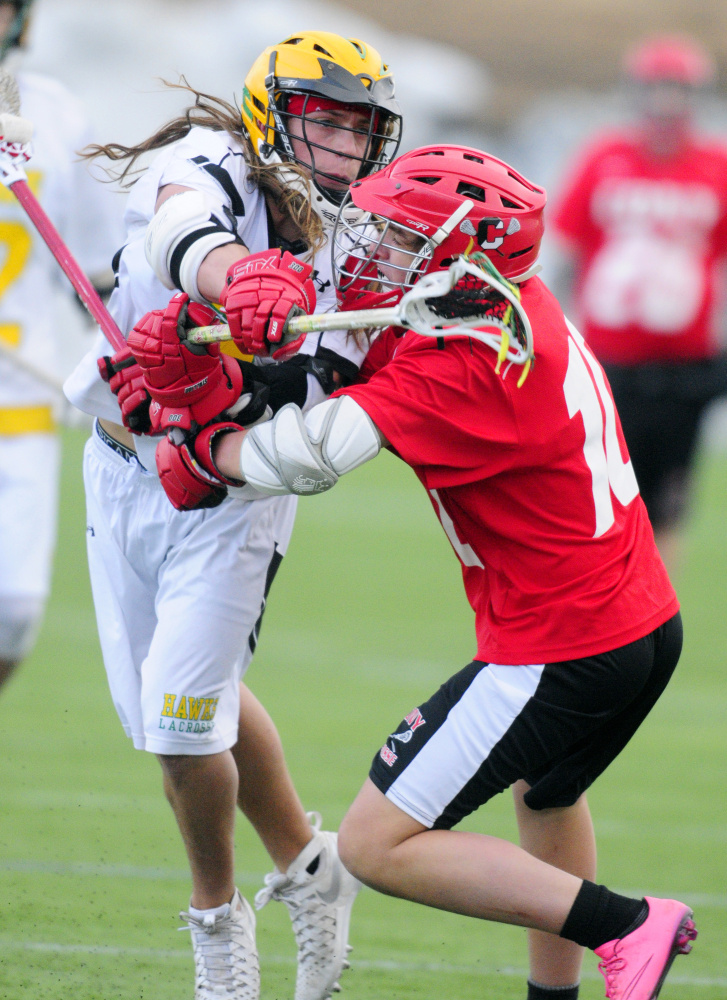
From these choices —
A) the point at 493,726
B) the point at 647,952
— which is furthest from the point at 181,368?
the point at 647,952

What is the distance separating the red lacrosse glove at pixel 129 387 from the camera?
2961 mm

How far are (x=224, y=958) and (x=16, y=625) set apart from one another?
126 cm

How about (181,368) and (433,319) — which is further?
(181,368)

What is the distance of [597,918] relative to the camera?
275cm

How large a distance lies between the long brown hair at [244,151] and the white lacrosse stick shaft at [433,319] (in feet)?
1.56

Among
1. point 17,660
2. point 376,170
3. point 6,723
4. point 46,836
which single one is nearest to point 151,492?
point 376,170

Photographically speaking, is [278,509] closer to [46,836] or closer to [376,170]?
[376,170]

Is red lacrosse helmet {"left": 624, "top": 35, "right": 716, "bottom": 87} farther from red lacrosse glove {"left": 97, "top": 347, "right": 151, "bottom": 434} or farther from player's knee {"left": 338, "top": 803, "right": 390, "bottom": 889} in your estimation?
player's knee {"left": 338, "top": 803, "right": 390, "bottom": 889}

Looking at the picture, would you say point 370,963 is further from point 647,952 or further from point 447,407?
point 447,407

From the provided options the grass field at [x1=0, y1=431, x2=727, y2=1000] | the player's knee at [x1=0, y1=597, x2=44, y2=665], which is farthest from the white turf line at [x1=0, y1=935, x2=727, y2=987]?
the player's knee at [x1=0, y1=597, x2=44, y2=665]

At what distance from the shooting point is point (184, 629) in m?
3.14

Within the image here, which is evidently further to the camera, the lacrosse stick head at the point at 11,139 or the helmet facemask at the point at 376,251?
the lacrosse stick head at the point at 11,139

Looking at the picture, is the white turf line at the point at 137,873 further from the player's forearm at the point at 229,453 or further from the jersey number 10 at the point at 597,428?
the player's forearm at the point at 229,453

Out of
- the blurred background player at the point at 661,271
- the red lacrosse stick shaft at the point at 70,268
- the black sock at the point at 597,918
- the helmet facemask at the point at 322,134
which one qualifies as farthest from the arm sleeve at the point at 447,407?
the blurred background player at the point at 661,271
